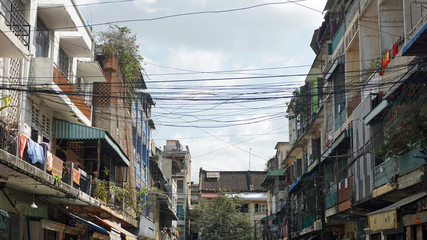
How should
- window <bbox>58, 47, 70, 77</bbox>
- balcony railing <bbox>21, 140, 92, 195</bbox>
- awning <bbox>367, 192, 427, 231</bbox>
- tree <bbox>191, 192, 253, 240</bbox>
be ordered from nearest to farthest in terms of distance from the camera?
awning <bbox>367, 192, 427, 231</bbox>
balcony railing <bbox>21, 140, 92, 195</bbox>
window <bbox>58, 47, 70, 77</bbox>
tree <bbox>191, 192, 253, 240</bbox>

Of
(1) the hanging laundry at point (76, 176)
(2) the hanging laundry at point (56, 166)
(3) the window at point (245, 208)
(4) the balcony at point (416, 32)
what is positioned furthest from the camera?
(3) the window at point (245, 208)

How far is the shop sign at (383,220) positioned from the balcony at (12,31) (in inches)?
416

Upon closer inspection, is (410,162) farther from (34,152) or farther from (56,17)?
(56,17)

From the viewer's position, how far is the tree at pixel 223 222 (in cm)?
6078

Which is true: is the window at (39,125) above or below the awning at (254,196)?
below

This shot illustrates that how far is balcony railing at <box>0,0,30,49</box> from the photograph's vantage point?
1675cm

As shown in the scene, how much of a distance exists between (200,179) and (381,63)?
62.4 metres

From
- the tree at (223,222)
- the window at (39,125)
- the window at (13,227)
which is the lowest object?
the window at (13,227)

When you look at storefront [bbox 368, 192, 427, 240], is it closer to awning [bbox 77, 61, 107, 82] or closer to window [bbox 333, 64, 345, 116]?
window [bbox 333, 64, 345, 116]

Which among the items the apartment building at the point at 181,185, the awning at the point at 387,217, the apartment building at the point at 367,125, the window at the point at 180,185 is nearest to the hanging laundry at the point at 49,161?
the apartment building at the point at 367,125

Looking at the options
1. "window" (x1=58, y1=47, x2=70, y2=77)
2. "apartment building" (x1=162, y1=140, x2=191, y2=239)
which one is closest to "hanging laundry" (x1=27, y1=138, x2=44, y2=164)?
"window" (x1=58, y1=47, x2=70, y2=77)

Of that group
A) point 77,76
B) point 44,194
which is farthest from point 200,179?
point 44,194

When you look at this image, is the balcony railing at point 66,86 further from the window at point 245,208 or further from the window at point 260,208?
the window at point 260,208

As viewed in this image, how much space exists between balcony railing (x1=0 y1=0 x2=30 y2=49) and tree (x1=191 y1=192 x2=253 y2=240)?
1763 inches
